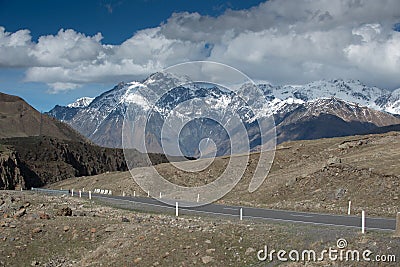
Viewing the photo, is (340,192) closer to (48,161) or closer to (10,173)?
(10,173)

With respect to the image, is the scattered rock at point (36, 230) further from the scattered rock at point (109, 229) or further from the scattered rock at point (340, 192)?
the scattered rock at point (340, 192)

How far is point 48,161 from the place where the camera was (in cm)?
13862

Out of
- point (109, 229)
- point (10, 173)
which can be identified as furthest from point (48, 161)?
point (109, 229)

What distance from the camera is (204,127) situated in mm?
31016

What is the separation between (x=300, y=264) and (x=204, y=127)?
1610cm

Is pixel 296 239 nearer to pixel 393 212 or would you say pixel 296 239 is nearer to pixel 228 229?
pixel 228 229

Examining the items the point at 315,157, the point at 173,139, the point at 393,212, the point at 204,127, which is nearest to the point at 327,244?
the point at 173,139
